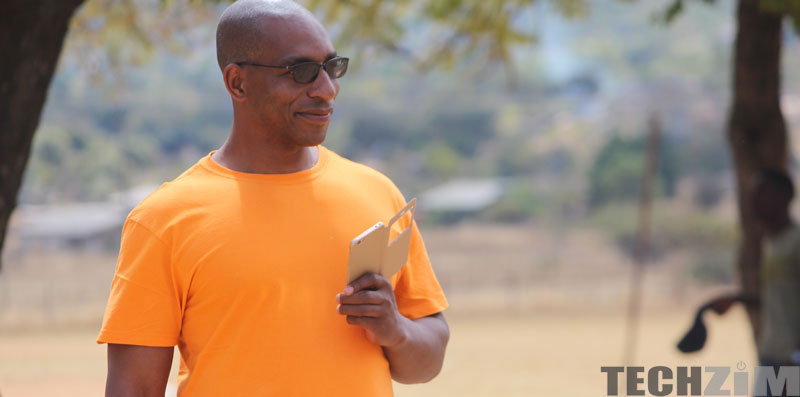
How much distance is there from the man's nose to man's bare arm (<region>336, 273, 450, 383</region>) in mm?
372

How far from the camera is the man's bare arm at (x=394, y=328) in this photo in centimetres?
171

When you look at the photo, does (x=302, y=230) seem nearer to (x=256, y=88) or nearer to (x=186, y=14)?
(x=256, y=88)

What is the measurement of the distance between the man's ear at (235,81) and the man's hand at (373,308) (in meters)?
0.47

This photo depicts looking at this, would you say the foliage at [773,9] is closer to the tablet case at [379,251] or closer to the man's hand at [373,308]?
the tablet case at [379,251]

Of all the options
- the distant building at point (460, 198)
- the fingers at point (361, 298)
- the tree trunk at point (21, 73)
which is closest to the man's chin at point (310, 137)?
the fingers at point (361, 298)

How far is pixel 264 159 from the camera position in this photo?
1865mm

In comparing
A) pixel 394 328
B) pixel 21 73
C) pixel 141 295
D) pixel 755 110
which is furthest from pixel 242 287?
pixel 755 110

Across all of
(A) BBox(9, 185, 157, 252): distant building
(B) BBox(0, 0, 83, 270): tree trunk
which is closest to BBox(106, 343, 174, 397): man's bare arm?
(B) BBox(0, 0, 83, 270): tree trunk

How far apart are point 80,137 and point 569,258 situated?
12241mm

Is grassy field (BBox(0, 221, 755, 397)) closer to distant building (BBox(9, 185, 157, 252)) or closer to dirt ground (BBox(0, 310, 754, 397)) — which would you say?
dirt ground (BBox(0, 310, 754, 397))

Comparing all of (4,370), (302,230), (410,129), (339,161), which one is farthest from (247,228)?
(410,129)

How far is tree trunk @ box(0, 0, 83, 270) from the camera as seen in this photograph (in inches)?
120

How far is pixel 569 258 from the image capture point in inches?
936

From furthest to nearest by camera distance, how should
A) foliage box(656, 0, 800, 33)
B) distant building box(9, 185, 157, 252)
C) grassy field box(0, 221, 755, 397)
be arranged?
distant building box(9, 185, 157, 252) < grassy field box(0, 221, 755, 397) < foliage box(656, 0, 800, 33)
